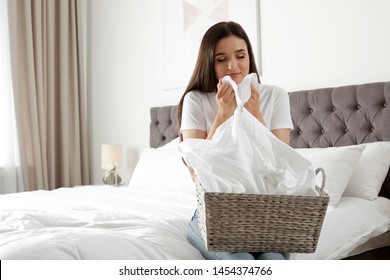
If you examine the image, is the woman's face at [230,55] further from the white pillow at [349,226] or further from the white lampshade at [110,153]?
the white lampshade at [110,153]

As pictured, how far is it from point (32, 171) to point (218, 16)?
1.99m

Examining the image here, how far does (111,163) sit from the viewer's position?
410cm

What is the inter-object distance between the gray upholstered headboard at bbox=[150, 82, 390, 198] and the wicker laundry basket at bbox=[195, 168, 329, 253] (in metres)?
1.43

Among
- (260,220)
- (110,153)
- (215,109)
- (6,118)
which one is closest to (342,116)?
(215,109)

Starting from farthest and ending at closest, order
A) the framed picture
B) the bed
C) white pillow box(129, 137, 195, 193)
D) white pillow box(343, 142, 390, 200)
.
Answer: the framed picture → white pillow box(129, 137, 195, 193) → white pillow box(343, 142, 390, 200) → the bed

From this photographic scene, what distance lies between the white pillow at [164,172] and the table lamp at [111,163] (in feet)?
2.26

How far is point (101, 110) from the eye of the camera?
181 inches

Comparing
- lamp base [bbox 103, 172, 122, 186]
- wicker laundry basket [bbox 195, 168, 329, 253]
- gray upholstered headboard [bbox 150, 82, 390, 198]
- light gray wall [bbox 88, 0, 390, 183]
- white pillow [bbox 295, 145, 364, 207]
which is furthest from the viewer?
lamp base [bbox 103, 172, 122, 186]

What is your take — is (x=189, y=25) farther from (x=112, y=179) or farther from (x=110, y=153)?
(x=112, y=179)

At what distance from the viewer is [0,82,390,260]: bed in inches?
59.4

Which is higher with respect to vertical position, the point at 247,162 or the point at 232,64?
the point at 232,64

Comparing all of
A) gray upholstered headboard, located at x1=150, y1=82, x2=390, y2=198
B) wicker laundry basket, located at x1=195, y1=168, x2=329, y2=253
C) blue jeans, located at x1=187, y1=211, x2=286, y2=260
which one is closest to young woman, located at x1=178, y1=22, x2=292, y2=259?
blue jeans, located at x1=187, y1=211, x2=286, y2=260

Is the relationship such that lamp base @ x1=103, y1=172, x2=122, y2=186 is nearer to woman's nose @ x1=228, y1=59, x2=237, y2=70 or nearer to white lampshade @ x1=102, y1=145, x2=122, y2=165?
white lampshade @ x1=102, y1=145, x2=122, y2=165

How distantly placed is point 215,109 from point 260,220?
68cm
